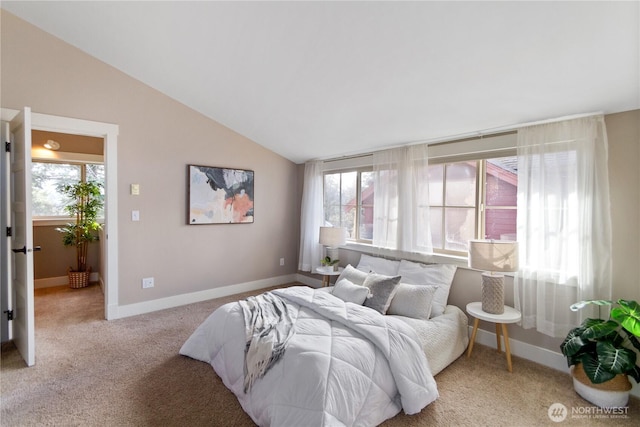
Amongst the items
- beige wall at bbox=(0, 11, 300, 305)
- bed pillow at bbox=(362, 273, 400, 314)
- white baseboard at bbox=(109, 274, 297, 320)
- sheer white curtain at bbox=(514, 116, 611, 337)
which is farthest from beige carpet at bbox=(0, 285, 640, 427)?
beige wall at bbox=(0, 11, 300, 305)

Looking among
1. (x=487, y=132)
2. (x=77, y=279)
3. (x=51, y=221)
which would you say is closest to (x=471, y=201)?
(x=487, y=132)

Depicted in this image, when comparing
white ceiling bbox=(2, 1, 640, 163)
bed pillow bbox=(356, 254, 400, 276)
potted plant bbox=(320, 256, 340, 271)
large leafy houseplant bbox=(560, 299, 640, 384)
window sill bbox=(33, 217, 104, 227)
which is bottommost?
large leafy houseplant bbox=(560, 299, 640, 384)

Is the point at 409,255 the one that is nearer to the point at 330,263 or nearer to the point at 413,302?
the point at 413,302

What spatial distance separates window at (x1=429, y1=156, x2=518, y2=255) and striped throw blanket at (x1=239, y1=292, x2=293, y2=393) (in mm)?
1945

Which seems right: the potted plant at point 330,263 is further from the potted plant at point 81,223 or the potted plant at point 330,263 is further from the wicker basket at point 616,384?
the potted plant at point 81,223

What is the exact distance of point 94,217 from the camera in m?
4.52

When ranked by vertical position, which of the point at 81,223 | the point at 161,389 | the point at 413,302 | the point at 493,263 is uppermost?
the point at 81,223

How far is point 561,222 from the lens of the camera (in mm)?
2365

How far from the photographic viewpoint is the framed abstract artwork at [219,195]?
12.7 ft

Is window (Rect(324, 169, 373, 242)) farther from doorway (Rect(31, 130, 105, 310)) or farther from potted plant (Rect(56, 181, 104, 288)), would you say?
potted plant (Rect(56, 181, 104, 288))

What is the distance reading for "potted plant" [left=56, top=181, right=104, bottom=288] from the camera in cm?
444

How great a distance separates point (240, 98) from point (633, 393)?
13.9 feet

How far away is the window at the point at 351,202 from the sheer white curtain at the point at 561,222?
188 centimetres

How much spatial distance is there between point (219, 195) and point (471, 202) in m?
3.14
